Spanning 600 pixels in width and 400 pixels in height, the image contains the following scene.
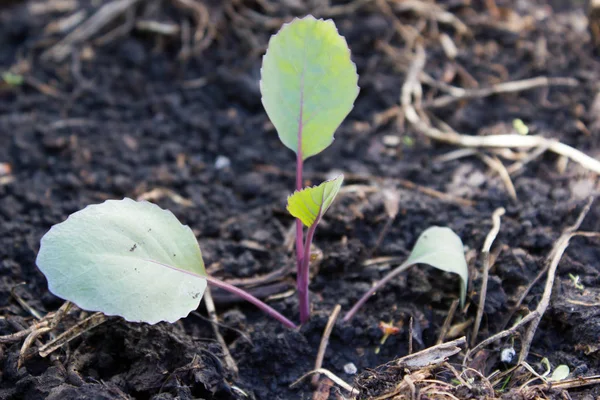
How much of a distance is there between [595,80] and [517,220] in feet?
2.67

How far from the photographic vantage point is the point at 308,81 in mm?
1177

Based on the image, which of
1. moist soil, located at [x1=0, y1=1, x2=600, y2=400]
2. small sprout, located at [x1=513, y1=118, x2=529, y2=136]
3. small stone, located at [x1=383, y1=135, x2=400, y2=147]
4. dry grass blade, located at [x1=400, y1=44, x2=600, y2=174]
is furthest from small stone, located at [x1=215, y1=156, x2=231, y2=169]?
small sprout, located at [x1=513, y1=118, x2=529, y2=136]

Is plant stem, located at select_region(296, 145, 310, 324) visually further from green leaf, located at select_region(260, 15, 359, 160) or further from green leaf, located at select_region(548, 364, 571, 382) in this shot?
green leaf, located at select_region(548, 364, 571, 382)

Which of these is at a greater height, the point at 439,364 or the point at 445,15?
the point at 445,15

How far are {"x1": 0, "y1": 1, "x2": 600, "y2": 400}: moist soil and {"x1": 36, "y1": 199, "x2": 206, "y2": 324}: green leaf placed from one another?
0.14m

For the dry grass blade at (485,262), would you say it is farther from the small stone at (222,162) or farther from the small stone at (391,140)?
the small stone at (222,162)

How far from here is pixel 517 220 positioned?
146 centimetres

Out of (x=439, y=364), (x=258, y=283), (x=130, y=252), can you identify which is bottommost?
(x=258, y=283)

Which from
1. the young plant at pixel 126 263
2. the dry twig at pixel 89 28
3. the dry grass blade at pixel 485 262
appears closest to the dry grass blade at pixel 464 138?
the dry grass blade at pixel 485 262

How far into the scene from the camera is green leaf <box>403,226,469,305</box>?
117 cm

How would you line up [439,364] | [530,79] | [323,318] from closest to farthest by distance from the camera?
[439,364], [323,318], [530,79]

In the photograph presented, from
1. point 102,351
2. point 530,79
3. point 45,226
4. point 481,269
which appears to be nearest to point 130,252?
point 102,351

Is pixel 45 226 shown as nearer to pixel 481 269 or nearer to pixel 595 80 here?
pixel 481 269

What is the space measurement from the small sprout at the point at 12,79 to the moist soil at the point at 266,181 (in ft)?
0.05
